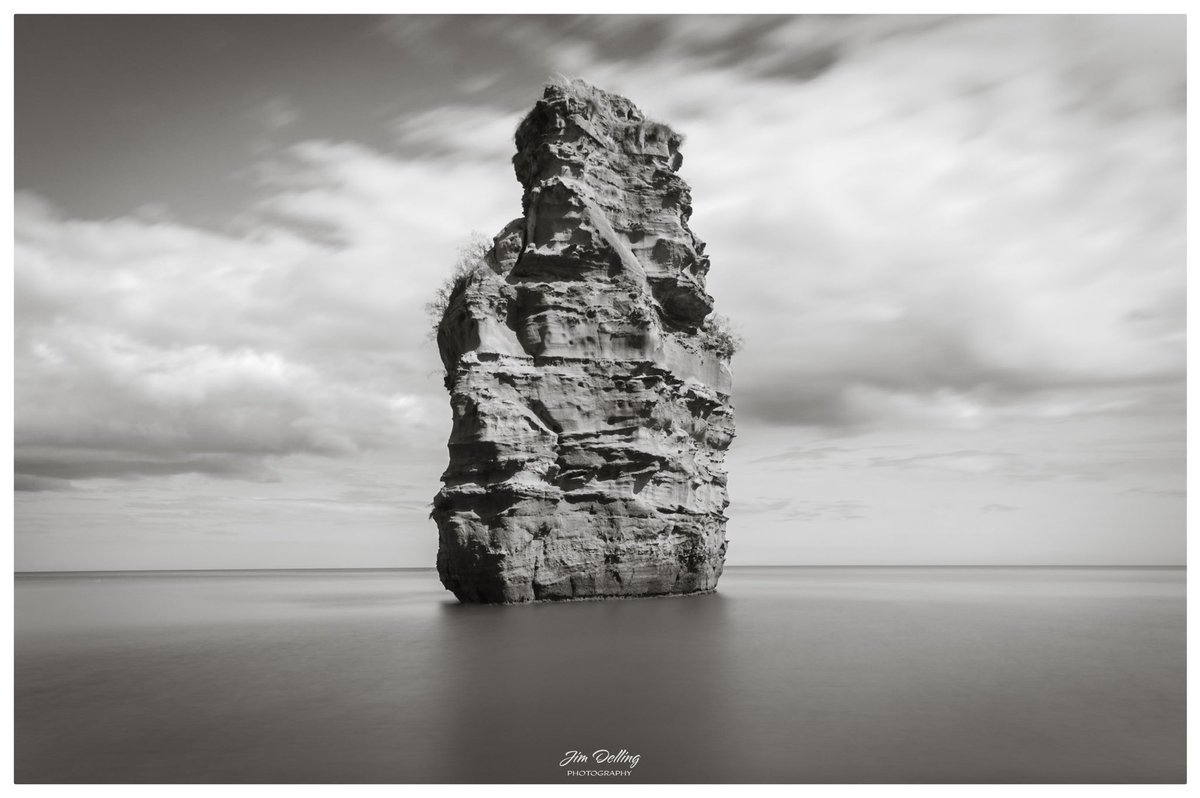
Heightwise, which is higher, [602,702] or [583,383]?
[583,383]

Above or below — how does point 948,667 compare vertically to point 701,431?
below

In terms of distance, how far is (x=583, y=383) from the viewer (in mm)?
32156

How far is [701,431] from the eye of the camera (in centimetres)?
3628

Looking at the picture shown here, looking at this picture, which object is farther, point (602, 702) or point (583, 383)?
point (583, 383)

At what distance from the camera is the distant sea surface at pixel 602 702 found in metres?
11.1

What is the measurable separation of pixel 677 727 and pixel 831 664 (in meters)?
7.71

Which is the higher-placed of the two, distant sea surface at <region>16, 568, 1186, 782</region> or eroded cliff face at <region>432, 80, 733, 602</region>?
eroded cliff face at <region>432, 80, 733, 602</region>

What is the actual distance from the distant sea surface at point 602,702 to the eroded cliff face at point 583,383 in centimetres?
313

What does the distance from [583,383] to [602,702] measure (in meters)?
18.7

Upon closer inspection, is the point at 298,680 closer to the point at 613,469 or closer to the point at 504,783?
the point at 504,783

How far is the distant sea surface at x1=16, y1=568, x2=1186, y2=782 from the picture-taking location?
1105 centimetres

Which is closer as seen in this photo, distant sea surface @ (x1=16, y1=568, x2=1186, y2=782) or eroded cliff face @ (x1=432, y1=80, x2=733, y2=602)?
distant sea surface @ (x1=16, y1=568, x2=1186, y2=782)

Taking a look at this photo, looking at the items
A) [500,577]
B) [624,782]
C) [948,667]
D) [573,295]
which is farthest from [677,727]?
[573,295]

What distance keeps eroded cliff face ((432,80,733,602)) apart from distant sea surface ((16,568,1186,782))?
3126mm
